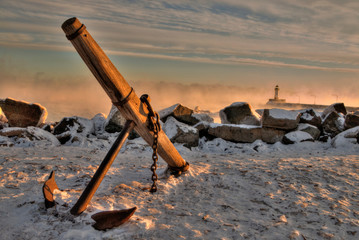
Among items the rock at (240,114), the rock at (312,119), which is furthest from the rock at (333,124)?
the rock at (240,114)

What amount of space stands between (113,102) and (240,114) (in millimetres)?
6696

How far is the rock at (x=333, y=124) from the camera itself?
28.2 feet

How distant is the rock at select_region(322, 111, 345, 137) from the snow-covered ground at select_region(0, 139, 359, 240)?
345cm

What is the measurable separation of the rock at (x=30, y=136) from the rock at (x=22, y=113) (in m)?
1.63

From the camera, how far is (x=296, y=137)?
7.88 metres

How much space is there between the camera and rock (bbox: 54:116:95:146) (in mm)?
7453

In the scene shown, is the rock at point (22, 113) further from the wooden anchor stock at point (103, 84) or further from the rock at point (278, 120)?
the wooden anchor stock at point (103, 84)

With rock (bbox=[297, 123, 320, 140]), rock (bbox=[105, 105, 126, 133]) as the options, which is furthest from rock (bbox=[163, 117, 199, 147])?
rock (bbox=[297, 123, 320, 140])

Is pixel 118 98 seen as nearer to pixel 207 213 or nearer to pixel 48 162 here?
pixel 207 213

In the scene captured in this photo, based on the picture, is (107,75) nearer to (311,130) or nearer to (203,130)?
(203,130)

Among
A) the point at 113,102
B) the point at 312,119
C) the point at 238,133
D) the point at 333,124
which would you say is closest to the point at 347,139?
the point at 333,124

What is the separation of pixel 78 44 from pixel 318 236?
110 inches

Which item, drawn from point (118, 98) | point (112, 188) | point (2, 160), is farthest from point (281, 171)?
point (2, 160)

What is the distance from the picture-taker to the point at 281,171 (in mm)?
4617
